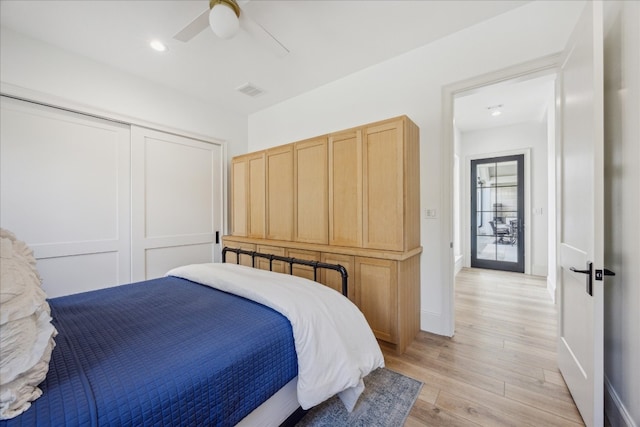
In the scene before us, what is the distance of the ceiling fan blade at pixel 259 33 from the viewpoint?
174 cm

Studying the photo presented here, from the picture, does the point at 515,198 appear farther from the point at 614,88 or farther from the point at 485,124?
the point at 614,88

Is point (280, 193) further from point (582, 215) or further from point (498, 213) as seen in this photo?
point (498, 213)

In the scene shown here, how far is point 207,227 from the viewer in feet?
12.4

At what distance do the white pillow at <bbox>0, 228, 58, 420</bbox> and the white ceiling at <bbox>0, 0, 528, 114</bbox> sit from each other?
2.16m

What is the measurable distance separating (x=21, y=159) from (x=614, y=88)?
14.5 ft

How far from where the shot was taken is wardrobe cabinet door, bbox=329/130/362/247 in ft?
8.32

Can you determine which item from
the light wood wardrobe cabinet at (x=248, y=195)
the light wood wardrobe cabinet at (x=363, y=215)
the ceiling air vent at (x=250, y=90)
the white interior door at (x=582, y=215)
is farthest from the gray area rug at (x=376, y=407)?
the ceiling air vent at (x=250, y=90)

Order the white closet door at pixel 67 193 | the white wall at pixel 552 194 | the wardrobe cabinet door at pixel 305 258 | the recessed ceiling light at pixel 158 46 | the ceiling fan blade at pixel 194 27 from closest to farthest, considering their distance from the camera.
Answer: the ceiling fan blade at pixel 194 27, the white closet door at pixel 67 193, the recessed ceiling light at pixel 158 46, the wardrobe cabinet door at pixel 305 258, the white wall at pixel 552 194

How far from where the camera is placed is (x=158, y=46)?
252 centimetres

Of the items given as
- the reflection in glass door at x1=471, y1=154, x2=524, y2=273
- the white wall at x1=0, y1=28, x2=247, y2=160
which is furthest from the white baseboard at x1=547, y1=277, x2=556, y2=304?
the white wall at x1=0, y1=28, x2=247, y2=160

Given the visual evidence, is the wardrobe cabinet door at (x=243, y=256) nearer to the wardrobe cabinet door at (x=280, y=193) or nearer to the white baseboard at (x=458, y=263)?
the wardrobe cabinet door at (x=280, y=193)

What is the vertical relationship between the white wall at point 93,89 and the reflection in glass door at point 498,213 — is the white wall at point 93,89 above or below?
above

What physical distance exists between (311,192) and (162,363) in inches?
83.6

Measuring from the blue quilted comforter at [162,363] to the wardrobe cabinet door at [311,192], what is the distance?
4.32 ft
